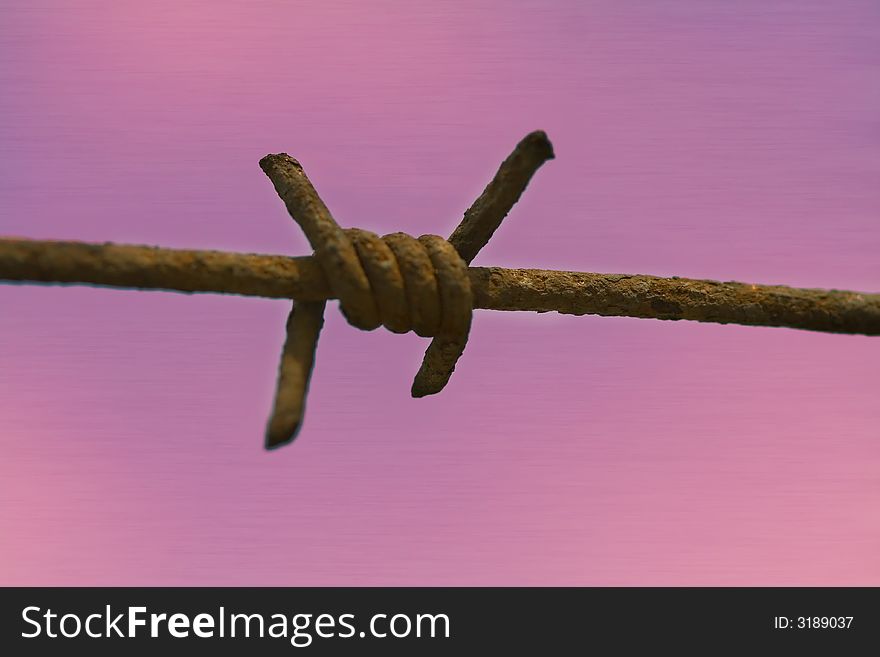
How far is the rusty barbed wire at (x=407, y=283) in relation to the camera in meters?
1.37

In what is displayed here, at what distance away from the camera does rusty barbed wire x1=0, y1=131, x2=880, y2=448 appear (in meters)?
1.37

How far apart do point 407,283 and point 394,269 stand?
0.12 feet

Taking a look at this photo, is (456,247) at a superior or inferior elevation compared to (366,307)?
superior

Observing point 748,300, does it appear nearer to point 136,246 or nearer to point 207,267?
point 207,267

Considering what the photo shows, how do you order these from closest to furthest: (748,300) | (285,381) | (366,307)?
1. (285,381)
2. (366,307)
3. (748,300)

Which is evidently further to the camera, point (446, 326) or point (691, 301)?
point (691, 301)

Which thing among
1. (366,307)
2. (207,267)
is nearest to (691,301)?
(366,307)

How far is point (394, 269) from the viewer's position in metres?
1.47

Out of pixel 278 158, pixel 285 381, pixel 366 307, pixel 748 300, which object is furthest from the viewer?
pixel 748 300

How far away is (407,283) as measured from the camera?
4.85 ft

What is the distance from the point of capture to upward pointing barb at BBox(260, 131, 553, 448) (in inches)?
56.8

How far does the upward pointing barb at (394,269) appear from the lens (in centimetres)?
144

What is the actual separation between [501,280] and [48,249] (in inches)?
33.0

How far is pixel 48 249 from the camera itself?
1.36 metres
